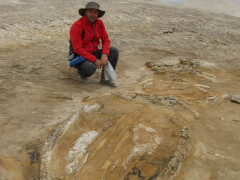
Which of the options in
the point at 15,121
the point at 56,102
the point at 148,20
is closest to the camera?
the point at 15,121

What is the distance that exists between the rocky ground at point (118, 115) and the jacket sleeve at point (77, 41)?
0.49 m

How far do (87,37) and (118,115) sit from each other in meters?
1.36

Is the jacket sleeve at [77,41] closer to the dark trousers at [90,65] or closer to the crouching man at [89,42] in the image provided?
the crouching man at [89,42]

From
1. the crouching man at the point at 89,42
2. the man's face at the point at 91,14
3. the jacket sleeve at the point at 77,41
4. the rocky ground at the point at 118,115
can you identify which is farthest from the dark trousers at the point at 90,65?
the man's face at the point at 91,14

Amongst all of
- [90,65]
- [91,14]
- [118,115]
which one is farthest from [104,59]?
[118,115]

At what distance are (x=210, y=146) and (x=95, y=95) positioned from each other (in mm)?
1589

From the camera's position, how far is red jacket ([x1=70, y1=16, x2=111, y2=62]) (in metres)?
3.23

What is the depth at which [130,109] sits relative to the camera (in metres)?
2.76

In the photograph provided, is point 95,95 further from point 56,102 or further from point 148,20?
point 148,20

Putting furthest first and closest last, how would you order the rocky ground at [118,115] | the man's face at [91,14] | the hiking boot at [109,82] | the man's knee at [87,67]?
1. the hiking boot at [109,82]
2. the man's knee at [87,67]
3. the man's face at [91,14]
4. the rocky ground at [118,115]

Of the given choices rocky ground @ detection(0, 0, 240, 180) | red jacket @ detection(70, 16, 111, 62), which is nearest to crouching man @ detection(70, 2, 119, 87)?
red jacket @ detection(70, 16, 111, 62)

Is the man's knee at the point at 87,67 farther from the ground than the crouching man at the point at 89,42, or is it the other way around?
the crouching man at the point at 89,42

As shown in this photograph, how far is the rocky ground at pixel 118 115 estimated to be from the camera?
1.95 metres

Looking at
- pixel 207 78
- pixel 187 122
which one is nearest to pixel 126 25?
pixel 207 78
